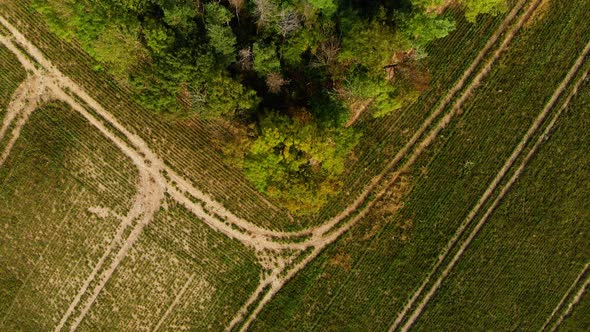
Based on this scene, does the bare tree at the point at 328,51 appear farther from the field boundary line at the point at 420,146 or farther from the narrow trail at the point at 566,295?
the narrow trail at the point at 566,295

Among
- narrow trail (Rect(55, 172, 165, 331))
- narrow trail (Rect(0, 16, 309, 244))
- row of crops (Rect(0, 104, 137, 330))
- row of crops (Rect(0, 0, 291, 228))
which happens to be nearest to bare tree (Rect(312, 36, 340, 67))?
row of crops (Rect(0, 0, 291, 228))

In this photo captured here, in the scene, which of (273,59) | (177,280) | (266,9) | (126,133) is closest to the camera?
(266,9)

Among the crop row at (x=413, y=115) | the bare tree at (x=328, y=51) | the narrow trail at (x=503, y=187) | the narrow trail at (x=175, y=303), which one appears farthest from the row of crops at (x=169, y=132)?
the narrow trail at (x=503, y=187)

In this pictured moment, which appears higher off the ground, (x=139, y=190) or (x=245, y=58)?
(x=245, y=58)

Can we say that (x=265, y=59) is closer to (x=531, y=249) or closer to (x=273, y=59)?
(x=273, y=59)

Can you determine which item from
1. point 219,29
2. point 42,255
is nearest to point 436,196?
point 219,29

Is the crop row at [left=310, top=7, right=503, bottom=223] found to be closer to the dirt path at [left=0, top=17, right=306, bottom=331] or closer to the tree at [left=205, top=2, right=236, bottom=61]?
the dirt path at [left=0, top=17, right=306, bottom=331]

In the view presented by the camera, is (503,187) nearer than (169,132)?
No
